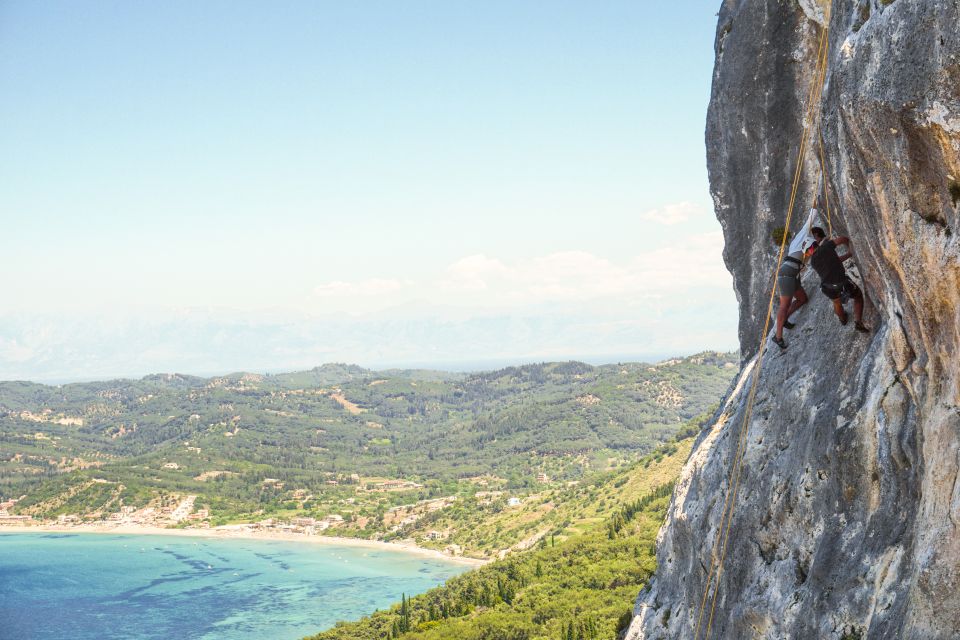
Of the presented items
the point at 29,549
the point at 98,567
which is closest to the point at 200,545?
the point at 98,567

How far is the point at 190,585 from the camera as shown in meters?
132

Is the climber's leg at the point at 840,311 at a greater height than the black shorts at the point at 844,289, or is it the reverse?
the black shorts at the point at 844,289

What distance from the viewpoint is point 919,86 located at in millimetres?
8828

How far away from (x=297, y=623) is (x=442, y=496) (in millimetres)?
90924

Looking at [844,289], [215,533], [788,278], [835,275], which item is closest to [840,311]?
[844,289]

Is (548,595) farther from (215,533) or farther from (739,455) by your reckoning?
(215,533)

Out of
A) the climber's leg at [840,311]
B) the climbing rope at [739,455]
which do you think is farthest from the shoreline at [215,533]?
the climber's leg at [840,311]

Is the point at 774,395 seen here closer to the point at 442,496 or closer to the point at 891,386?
the point at 891,386

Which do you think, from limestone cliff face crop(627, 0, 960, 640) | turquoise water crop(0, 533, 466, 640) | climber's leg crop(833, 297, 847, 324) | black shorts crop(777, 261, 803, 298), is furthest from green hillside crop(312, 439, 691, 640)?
climber's leg crop(833, 297, 847, 324)

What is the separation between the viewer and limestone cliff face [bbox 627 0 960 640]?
8898mm

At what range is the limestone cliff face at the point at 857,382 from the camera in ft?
29.2

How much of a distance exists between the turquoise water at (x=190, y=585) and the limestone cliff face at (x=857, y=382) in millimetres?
103595

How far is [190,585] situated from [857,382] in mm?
141285

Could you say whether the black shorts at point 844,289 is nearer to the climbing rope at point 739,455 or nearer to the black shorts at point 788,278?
the black shorts at point 788,278
